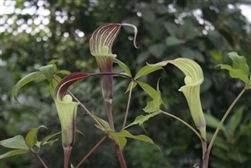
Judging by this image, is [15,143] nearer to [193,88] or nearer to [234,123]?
[193,88]

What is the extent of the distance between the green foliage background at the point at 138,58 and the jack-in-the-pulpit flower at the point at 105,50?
808 mm

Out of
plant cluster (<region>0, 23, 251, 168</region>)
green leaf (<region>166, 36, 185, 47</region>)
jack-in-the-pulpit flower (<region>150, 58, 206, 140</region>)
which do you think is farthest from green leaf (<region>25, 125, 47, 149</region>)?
green leaf (<region>166, 36, 185, 47</region>)

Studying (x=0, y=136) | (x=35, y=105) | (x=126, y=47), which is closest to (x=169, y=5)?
(x=126, y=47)

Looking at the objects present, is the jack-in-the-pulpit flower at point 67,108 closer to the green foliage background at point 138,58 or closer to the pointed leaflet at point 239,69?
the pointed leaflet at point 239,69

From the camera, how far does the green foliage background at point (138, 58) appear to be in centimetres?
137

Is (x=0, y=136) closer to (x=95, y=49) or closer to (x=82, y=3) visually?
(x=82, y=3)

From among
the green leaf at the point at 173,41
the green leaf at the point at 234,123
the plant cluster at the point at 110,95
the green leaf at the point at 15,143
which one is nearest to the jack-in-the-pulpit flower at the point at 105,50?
the plant cluster at the point at 110,95

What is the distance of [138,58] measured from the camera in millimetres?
1309

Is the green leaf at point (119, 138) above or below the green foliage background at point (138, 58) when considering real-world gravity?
above

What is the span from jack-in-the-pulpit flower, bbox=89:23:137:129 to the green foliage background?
808 millimetres

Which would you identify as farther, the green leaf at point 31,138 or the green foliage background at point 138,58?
the green foliage background at point 138,58

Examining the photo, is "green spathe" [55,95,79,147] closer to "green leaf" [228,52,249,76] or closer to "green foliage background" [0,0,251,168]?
"green leaf" [228,52,249,76]

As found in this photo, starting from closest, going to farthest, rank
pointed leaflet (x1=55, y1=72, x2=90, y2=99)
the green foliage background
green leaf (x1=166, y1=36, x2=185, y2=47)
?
1. pointed leaflet (x1=55, y1=72, x2=90, y2=99)
2. green leaf (x1=166, y1=36, x2=185, y2=47)
3. the green foliage background

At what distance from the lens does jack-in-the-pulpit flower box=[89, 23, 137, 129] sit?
0.43m
